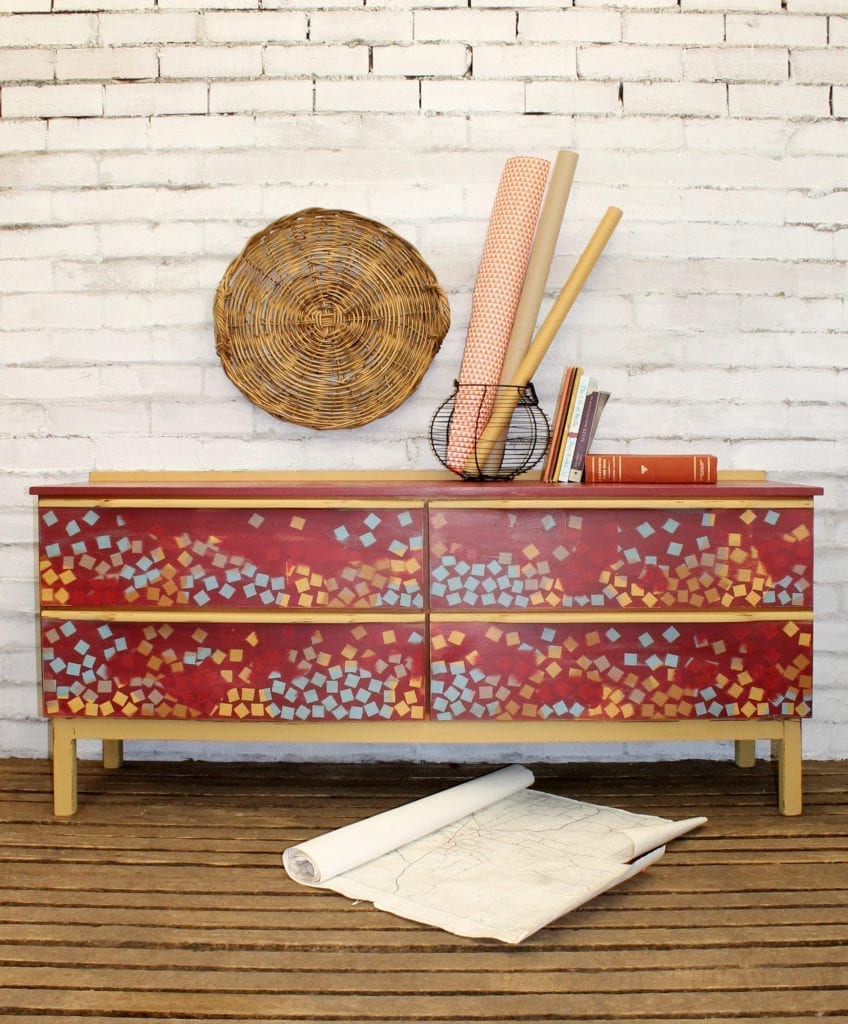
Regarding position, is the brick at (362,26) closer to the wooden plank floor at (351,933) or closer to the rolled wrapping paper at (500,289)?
the rolled wrapping paper at (500,289)

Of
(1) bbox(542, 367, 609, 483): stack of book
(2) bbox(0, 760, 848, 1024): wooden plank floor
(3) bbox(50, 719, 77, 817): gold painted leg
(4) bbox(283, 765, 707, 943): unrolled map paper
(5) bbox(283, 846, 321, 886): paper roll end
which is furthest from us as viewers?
(1) bbox(542, 367, 609, 483): stack of book

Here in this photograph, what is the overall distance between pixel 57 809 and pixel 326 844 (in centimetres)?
76

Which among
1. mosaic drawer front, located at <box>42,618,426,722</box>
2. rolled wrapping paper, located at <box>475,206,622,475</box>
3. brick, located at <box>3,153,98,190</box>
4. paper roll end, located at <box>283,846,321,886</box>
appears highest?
brick, located at <box>3,153,98,190</box>

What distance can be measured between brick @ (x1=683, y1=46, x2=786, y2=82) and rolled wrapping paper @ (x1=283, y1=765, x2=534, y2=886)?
1.97m

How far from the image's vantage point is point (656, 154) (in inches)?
105

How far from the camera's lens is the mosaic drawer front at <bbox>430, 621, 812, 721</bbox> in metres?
2.21

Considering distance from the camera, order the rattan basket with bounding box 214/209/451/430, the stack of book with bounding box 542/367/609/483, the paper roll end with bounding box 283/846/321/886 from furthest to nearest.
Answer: the rattan basket with bounding box 214/209/451/430 < the stack of book with bounding box 542/367/609/483 < the paper roll end with bounding box 283/846/321/886

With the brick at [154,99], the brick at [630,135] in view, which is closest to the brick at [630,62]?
the brick at [630,135]

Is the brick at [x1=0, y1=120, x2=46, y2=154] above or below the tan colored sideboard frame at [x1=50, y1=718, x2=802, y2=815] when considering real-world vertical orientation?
above

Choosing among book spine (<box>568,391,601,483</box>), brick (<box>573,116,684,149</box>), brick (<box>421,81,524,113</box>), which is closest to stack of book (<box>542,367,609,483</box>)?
book spine (<box>568,391,601,483</box>)

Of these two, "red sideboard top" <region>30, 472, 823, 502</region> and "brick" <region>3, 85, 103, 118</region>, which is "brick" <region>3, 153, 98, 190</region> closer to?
"brick" <region>3, 85, 103, 118</region>

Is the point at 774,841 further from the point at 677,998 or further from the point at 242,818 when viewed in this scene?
the point at 242,818

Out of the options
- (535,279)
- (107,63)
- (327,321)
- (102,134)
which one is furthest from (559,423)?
(107,63)

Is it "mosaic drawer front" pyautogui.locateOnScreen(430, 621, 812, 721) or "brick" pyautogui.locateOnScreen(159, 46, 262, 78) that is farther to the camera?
Result: "brick" pyautogui.locateOnScreen(159, 46, 262, 78)
